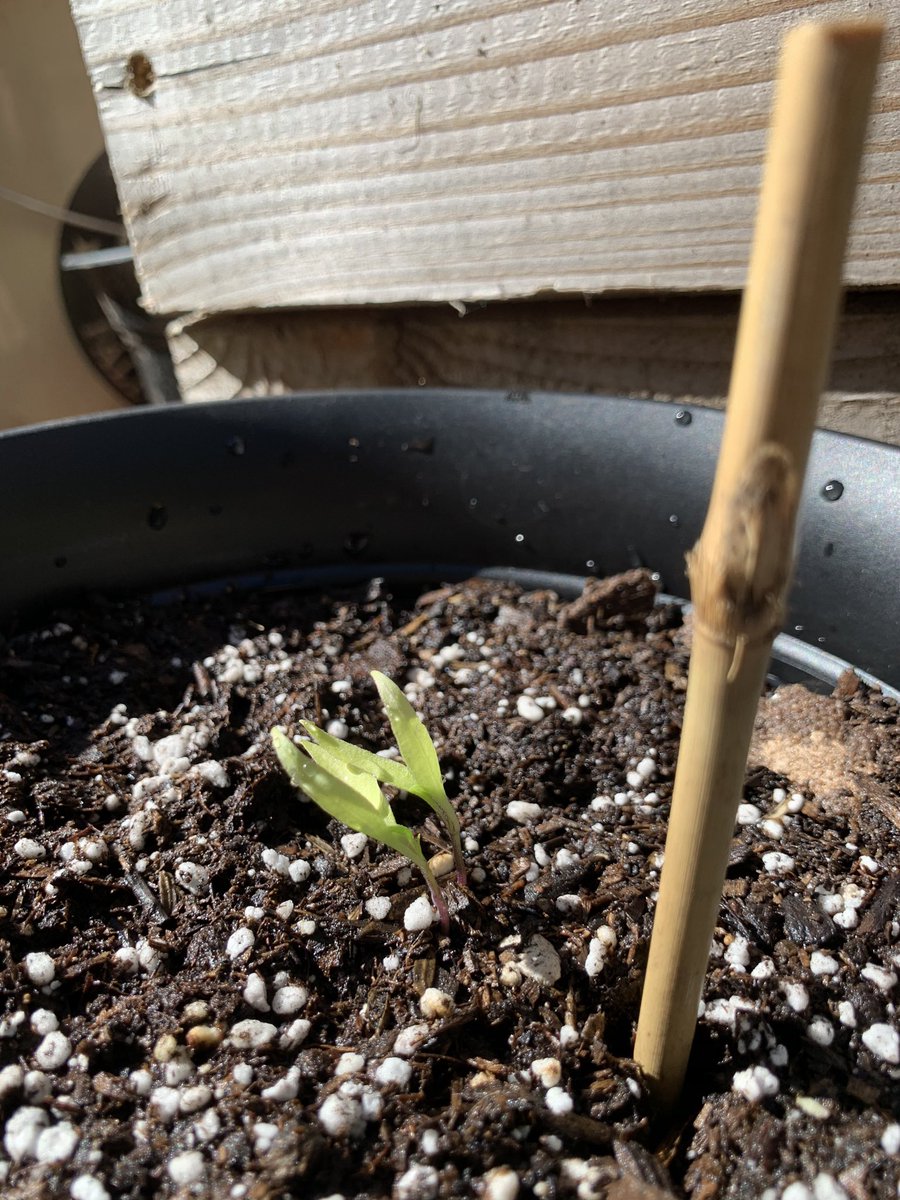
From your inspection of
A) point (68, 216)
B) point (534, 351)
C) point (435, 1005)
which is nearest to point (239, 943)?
point (435, 1005)

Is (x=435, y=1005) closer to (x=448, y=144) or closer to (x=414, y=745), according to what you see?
(x=414, y=745)

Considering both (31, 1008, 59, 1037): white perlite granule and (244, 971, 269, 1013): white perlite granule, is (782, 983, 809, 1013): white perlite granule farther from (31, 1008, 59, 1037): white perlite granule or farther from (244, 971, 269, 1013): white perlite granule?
(31, 1008, 59, 1037): white perlite granule

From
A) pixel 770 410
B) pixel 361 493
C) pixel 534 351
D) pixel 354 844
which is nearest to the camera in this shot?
pixel 770 410

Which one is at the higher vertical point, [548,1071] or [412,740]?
[412,740]

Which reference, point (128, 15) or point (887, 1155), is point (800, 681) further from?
point (128, 15)

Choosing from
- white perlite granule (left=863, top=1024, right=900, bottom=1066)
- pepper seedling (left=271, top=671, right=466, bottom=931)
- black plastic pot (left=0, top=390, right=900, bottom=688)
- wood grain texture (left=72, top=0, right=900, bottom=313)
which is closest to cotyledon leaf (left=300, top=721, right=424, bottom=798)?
pepper seedling (left=271, top=671, right=466, bottom=931)

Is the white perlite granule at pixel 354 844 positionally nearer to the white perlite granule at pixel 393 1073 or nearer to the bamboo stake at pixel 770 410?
the white perlite granule at pixel 393 1073
